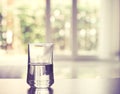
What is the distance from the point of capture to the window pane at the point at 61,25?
614 centimetres

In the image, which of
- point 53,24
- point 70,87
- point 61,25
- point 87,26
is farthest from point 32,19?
point 70,87

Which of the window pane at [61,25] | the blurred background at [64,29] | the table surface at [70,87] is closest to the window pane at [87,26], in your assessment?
the blurred background at [64,29]

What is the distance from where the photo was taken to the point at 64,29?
20.4 ft

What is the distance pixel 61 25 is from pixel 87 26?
0.49 m

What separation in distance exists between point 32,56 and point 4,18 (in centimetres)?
520

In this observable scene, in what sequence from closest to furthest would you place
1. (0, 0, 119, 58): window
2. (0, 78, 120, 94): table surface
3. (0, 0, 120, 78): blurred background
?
(0, 78, 120, 94): table surface < (0, 0, 120, 78): blurred background < (0, 0, 119, 58): window

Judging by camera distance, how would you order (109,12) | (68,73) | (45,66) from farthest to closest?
(109,12), (68,73), (45,66)

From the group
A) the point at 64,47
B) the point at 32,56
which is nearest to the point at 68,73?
the point at 64,47

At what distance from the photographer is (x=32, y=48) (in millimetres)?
985

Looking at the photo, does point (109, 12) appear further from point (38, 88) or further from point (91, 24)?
point (38, 88)

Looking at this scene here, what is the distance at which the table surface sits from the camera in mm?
934

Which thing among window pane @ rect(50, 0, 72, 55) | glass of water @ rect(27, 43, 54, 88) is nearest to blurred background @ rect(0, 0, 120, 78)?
window pane @ rect(50, 0, 72, 55)

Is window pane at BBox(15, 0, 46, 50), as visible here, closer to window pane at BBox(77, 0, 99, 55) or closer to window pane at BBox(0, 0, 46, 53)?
window pane at BBox(0, 0, 46, 53)

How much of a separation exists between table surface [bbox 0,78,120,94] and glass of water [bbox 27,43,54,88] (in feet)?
0.08
